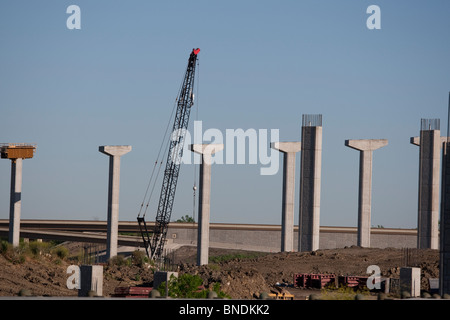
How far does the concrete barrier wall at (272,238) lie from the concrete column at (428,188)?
28097 mm

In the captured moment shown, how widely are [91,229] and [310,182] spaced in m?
46.6

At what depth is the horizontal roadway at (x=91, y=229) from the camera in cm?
9544

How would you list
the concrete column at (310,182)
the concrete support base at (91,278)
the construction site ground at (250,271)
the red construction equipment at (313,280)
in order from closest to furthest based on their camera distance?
the concrete support base at (91,278), the construction site ground at (250,271), the red construction equipment at (313,280), the concrete column at (310,182)

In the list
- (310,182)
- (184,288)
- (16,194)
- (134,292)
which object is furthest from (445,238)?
(16,194)

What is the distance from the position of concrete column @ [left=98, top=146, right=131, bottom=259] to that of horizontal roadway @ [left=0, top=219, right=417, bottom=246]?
24205mm

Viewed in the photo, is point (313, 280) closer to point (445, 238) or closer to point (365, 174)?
point (365, 174)

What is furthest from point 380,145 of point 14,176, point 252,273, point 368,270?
point 14,176

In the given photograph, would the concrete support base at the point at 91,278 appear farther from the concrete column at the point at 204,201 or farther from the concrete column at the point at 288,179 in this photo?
the concrete column at the point at 288,179

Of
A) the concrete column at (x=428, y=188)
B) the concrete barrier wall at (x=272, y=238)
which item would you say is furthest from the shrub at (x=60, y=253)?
the concrete barrier wall at (x=272, y=238)

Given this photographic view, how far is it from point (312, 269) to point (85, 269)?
994 inches

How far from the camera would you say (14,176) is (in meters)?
63.5

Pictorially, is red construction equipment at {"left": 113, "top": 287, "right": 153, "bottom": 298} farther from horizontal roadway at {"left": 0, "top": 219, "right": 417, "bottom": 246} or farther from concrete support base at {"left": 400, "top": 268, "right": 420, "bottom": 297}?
horizontal roadway at {"left": 0, "top": 219, "right": 417, "bottom": 246}

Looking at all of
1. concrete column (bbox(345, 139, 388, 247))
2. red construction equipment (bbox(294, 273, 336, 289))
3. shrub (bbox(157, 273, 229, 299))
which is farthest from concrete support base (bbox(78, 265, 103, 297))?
concrete column (bbox(345, 139, 388, 247))
